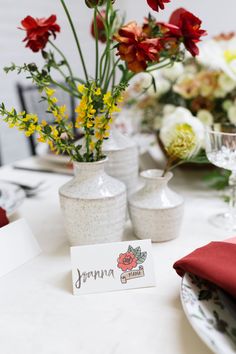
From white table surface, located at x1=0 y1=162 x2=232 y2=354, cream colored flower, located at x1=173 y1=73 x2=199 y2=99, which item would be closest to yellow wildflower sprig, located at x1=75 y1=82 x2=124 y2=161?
white table surface, located at x1=0 y1=162 x2=232 y2=354

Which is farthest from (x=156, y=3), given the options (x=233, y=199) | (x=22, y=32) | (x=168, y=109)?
(x=22, y=32)

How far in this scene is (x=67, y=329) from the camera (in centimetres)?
56

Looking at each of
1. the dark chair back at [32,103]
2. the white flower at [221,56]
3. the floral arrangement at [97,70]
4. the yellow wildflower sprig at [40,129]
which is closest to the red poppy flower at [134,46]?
the floral arrangement at [97,70]

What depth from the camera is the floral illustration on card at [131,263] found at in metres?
0.67

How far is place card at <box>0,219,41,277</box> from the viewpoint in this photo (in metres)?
0.73

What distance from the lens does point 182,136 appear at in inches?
33.5

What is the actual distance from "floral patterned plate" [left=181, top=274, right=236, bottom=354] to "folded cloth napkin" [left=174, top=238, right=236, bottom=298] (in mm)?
22

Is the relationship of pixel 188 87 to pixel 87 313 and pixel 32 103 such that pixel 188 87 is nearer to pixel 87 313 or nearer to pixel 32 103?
pixel 87 313

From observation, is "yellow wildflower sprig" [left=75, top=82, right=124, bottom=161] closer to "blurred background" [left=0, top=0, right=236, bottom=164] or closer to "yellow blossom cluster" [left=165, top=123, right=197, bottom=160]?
"yellow blossom cluster" [left=165, top=123, right=197, bottom=160]

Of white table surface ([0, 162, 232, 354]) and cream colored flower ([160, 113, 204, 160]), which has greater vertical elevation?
cream colored flower ([160, 113, 204, 160])

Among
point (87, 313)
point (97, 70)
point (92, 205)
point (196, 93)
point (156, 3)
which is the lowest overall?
point (87, 313)

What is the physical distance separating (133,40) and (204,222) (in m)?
0.47

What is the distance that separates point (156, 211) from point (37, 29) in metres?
0.45

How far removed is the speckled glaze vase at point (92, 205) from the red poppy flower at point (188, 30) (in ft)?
0.98
